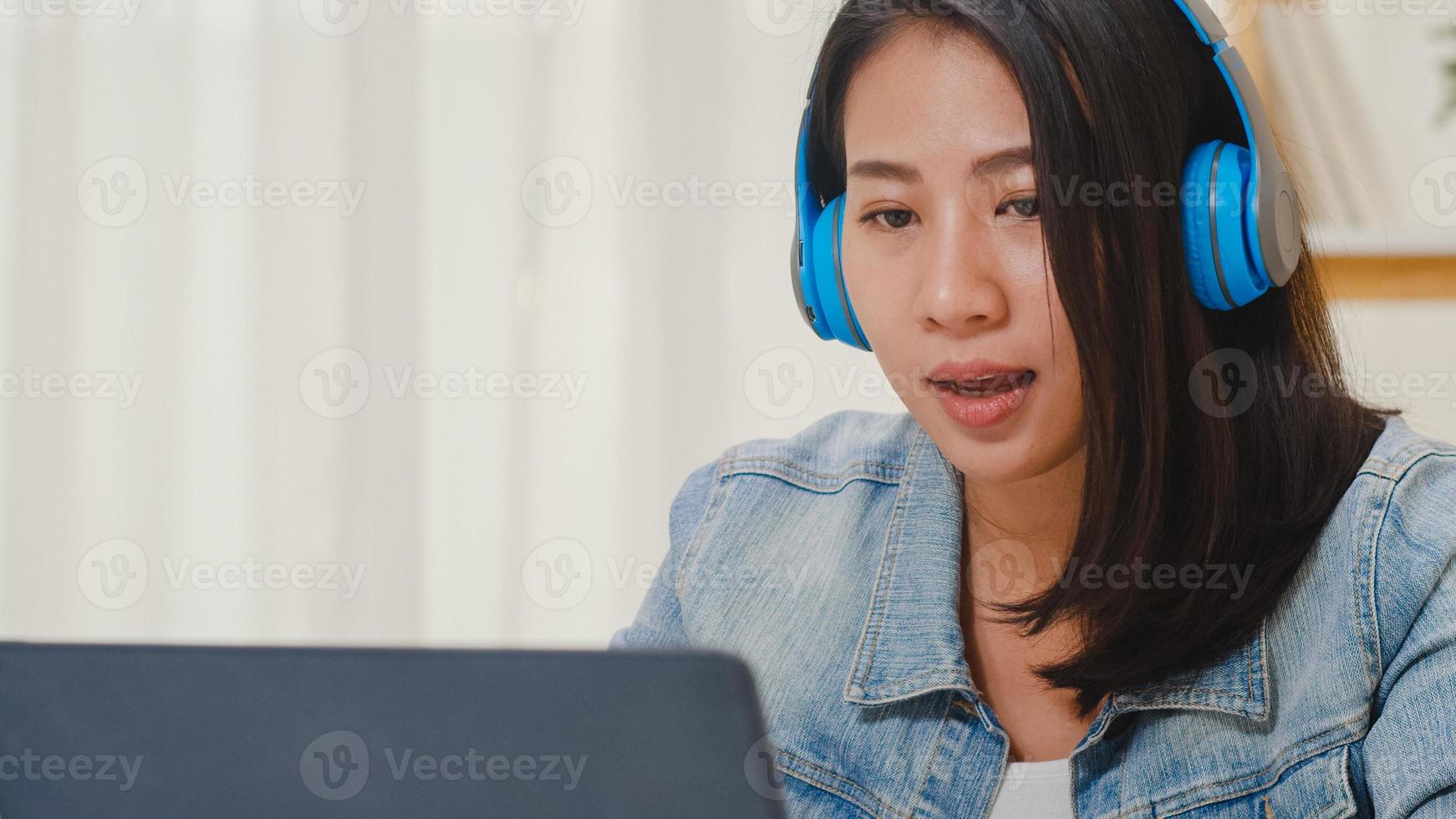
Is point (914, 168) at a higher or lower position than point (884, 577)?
higher

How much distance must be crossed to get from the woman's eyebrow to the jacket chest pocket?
398 millimetres

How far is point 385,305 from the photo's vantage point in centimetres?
165

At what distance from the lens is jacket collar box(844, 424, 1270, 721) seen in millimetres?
737

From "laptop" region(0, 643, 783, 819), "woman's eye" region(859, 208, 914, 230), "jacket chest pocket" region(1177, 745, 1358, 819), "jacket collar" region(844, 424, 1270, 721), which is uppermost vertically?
"woman's eye" region(859, 208, 914, 230)

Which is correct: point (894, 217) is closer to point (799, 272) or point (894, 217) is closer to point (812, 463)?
point (799, 272)

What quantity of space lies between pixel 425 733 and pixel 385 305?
134 centimetres

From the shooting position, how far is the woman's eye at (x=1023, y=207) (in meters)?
0.72

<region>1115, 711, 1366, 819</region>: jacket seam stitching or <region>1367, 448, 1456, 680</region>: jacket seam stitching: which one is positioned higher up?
<region>1367, 448, 1456, 680</region>: jacket seam stitching

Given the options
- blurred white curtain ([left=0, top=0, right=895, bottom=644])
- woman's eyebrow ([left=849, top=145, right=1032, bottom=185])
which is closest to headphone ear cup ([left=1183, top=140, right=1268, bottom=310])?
woman's eyebrow ([left=849, top=145, right=1032, bottom=185])

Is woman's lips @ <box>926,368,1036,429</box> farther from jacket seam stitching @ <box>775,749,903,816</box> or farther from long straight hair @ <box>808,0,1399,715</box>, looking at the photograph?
jacket seam stitching @ <box>775,749,903,816</box>

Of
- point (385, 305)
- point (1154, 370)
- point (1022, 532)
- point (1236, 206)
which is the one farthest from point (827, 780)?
point (385, 305)

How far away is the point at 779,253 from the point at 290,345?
72cm

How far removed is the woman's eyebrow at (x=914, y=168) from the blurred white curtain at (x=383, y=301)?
2.70ft

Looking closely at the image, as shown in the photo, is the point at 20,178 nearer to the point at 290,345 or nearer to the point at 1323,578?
the point at 290,345
